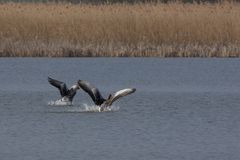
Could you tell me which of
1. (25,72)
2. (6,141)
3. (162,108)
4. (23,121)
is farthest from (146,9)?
(6,141)

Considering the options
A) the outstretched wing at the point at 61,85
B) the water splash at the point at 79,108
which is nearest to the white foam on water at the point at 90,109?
the water splash at the point at 79,108

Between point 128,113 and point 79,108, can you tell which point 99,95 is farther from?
point 79,108

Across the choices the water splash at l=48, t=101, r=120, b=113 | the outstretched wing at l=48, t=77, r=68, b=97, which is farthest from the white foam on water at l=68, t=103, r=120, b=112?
the outstretched wing at l=48, t=77, r=68, b=97

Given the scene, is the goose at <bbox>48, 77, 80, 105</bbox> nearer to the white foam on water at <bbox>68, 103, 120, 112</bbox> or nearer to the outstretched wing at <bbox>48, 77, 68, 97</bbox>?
the outstretched wing at <bbox>48, 77, 68, 97</bbox>

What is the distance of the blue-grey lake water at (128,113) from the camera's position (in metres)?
14.8

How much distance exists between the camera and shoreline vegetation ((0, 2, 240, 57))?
28.6 metres

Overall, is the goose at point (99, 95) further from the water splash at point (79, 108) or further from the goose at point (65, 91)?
the goose at point (65, 91)

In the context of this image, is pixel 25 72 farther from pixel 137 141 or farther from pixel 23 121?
pixel 137 141

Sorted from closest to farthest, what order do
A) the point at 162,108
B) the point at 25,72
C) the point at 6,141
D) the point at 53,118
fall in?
the point at 6,141
the point at 53,118
the point at 162,108
the point at 25,72

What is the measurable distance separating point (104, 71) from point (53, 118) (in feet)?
30.2

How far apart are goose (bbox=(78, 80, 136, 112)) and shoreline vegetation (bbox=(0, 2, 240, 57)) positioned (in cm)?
987

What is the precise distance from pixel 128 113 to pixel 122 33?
423 inches

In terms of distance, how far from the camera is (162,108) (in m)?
19.8

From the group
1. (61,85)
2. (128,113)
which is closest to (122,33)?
(61,85)
